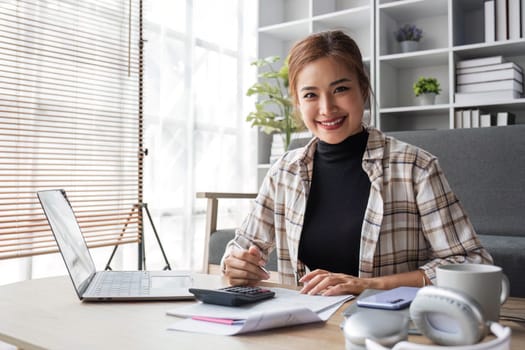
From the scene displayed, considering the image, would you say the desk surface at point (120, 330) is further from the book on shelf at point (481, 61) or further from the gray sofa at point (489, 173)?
the book on shelf at point (481, 61)

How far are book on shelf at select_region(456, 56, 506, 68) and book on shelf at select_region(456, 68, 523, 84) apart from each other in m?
0.05

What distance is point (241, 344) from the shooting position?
0.61 m

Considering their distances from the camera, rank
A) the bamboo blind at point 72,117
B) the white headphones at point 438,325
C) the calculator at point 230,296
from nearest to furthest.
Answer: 1. the white headphones at point 438,325
2. the calculator at point 230,296
3. the bamboo blind at point 72,117

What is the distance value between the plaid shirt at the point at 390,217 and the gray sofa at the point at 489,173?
1020 mm

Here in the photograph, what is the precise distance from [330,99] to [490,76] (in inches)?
88.2

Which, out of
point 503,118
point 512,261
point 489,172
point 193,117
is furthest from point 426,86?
point 512,261

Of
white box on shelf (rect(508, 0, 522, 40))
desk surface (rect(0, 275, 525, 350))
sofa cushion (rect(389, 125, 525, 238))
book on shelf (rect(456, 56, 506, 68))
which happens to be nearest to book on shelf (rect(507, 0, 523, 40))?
white box on shelf (rect(508, 0, 522, 40))

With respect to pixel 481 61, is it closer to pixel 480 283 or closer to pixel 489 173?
pixel 489 173

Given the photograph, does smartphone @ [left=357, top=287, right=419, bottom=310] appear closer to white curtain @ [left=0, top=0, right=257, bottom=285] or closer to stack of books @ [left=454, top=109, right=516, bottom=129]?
white curtain @ [left=0, top=0, right=257, bottom=285]

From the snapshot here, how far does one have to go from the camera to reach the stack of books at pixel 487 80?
9.96 feet

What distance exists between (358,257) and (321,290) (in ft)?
1.20

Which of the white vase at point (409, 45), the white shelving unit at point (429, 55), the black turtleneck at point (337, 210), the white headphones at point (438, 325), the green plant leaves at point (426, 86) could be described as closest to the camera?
the white headphones at point (438, 325)

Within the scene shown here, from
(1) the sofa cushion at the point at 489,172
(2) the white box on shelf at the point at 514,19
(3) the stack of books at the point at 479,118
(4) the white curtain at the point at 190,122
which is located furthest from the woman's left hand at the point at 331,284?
(2) the white box on shelf at the point at 514,19

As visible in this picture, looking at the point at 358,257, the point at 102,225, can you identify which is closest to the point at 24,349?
the point at 358,257
